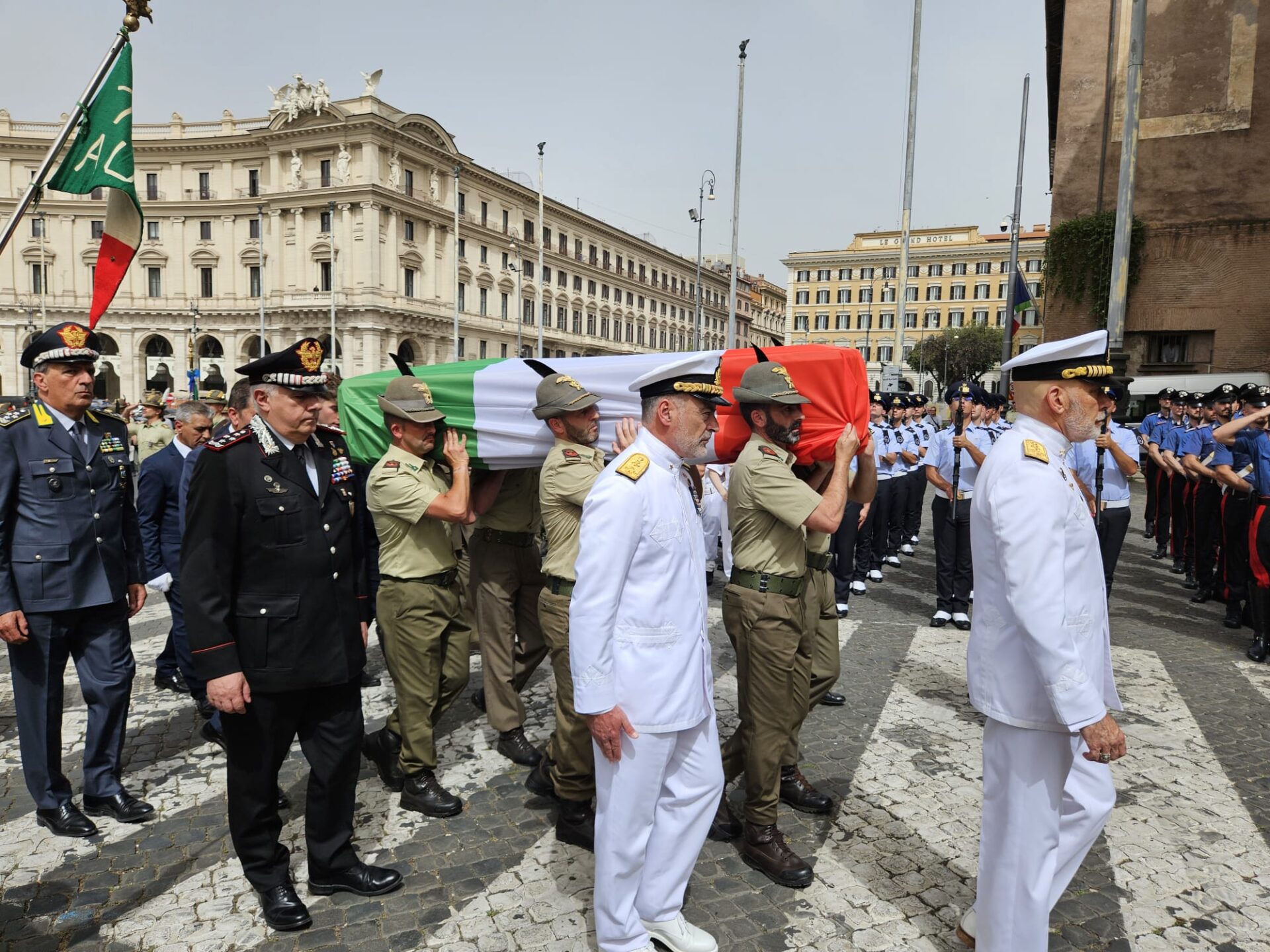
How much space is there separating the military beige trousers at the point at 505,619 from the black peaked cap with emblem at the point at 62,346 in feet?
6.80

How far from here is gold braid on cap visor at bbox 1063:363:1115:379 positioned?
255 centimetres

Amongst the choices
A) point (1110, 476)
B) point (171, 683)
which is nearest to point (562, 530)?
point (171, 683)

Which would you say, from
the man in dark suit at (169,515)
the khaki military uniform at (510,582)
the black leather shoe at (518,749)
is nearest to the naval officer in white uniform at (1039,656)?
the black leather shoe at (518,749)

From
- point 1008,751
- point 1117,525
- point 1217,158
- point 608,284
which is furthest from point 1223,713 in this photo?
point 608,284

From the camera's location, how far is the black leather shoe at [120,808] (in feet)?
11.7

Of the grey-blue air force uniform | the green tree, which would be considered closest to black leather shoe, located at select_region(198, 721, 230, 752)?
the grey-blue air force uniform

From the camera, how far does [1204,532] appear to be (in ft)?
27.5

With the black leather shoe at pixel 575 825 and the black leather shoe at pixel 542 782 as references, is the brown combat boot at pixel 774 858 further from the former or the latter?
the black leather shoe at pixel 542 782

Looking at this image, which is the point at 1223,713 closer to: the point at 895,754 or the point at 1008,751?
the point at 895,754

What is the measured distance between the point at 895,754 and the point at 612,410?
2372 millimetres

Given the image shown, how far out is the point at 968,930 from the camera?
2.77 meters

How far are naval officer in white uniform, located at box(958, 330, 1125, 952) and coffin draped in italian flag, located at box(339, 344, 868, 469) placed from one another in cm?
118

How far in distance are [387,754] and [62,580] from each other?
163 cm

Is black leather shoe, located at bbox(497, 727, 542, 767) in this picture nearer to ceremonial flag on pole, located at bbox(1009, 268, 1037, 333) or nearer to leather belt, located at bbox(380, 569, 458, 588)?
leather belt, located at bbox(380, 569, 458, 588)
